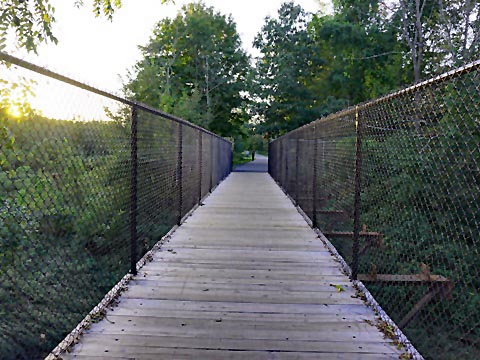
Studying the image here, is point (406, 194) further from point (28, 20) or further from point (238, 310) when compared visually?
point (28, 20)

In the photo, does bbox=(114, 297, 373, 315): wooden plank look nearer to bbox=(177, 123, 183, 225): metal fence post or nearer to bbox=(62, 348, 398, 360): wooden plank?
bbox=(62, 348, 398, 360): wooden plank

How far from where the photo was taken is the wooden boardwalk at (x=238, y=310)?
2.58m

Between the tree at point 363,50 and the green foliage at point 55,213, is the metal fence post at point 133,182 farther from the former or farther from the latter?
the tree at point 363,50

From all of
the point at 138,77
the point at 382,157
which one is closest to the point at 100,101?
the point at 382,157

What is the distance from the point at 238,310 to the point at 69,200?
212 cm

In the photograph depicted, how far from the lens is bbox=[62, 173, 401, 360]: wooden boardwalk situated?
2.58m

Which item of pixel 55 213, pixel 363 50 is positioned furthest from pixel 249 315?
pixel 363 50

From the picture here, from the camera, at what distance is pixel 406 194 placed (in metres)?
7.30

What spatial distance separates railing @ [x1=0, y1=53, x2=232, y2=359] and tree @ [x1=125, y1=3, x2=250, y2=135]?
25232 mm

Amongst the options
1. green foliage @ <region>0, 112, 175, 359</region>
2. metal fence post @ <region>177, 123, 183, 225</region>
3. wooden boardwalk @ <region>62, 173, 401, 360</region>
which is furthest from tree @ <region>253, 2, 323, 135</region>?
wooden boardwalk @ <region>62, 173, 401, 360</region>

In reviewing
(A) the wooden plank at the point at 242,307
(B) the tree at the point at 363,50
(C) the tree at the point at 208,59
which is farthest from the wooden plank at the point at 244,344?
(C) the tree at the point at 208,59

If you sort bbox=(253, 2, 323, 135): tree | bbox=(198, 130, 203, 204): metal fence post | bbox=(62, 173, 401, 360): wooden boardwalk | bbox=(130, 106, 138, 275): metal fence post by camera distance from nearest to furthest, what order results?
1. bbox=(62, 173, 401, 360): wooden boardwalk
2. bbox=(130, 106, 138, 275): metal fence post
3. bbox=(198, 130, 203, 204): metal fence post
4. bbox=(253, 2, 323, 135): tree

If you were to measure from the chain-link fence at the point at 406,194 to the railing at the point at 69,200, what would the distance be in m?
2.26

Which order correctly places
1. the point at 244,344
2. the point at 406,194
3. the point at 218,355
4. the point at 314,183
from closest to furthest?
the point at 218,355, the point at 244,344, the point at 314,183, the point at 406,194
